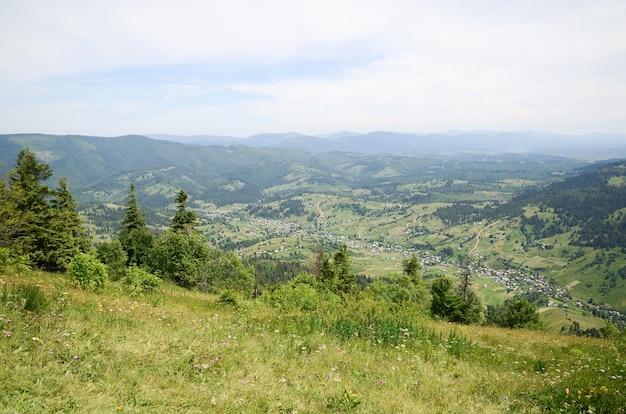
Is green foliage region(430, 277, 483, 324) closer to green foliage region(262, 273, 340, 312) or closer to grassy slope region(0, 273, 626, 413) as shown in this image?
green foliage region(262, 273, 340, 312)

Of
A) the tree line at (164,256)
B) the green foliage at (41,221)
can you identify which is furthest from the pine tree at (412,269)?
the green foliage at (41,221)

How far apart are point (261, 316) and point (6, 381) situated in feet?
27.0

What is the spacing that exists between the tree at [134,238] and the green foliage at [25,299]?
43435mm

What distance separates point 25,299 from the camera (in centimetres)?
797

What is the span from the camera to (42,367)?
234 inches

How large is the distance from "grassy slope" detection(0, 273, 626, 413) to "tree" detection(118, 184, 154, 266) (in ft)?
143

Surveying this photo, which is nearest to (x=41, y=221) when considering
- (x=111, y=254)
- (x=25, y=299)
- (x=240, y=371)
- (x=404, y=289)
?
(x=111, y=254)

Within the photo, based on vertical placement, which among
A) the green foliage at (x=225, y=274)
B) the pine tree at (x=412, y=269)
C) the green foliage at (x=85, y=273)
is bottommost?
the pine tree at (x=412, y=269)

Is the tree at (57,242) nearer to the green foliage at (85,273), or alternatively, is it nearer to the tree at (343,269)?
the green foliage at (85,273)

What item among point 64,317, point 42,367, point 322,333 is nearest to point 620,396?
point 322,333

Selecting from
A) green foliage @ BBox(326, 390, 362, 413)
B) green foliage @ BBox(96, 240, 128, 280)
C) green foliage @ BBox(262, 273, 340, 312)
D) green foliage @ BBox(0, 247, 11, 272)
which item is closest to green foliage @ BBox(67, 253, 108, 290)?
green foliage @ BBox(0, 247, 11, 272)

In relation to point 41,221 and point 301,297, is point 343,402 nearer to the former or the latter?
point 301,297

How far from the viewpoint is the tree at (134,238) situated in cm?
5036

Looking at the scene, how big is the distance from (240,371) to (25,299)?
556 cm
